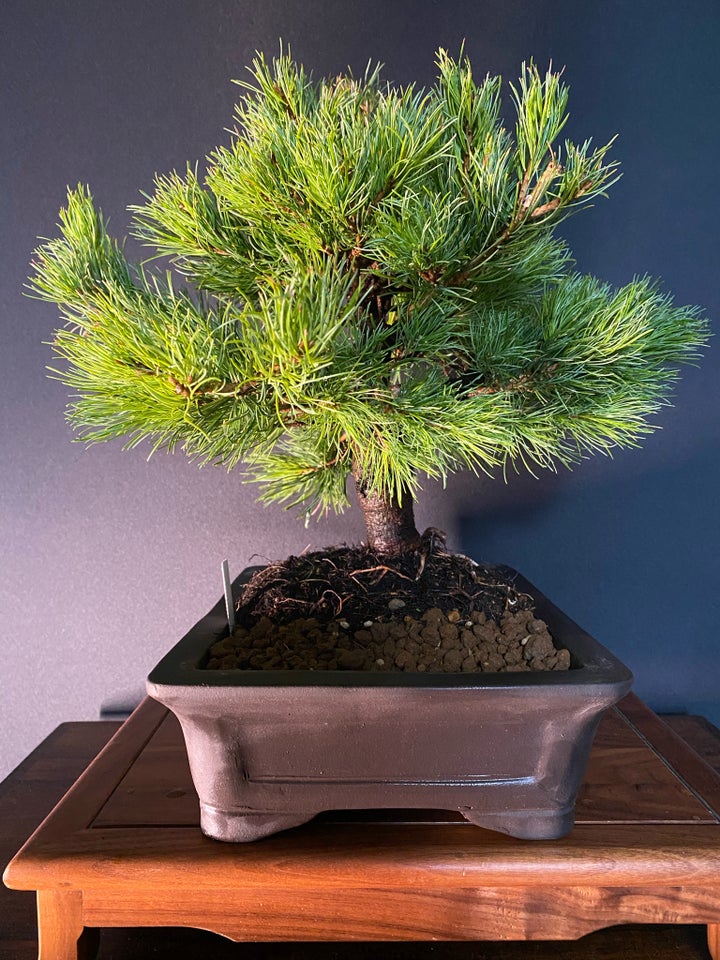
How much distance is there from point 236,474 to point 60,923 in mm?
608

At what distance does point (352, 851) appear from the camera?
0.56 m

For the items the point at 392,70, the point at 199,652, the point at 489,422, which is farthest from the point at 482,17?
the point at 199,652

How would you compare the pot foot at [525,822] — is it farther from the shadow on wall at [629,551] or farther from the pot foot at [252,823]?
the shadow on wall at [629,551]

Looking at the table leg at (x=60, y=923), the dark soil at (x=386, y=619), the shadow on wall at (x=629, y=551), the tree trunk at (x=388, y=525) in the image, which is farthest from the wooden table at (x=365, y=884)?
the shadow on wall at (x=629, y=551)

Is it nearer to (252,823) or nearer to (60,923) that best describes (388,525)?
(252,823)

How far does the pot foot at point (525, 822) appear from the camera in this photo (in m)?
0.57

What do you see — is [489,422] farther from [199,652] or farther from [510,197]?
[199,652]

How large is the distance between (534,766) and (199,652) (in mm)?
303

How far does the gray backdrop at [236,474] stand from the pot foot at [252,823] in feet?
1.58

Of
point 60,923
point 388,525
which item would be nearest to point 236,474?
point 388,525

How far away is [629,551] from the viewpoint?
1.05 metres

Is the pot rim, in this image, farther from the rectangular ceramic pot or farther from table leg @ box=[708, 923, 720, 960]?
table leg @ box=[708, 923, 720, 960]

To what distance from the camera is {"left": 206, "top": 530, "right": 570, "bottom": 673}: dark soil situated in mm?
581

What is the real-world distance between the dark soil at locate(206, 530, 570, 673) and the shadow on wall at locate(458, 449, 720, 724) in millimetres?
300
